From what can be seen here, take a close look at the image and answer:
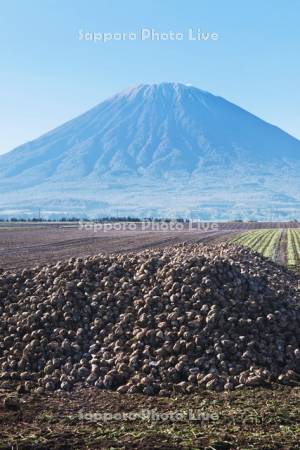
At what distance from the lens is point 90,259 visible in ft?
48.2

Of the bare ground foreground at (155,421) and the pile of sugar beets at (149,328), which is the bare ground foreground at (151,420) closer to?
the bare ground foreground at (155,421)

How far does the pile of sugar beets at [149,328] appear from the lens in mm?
10453

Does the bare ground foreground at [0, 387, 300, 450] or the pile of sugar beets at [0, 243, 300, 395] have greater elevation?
the pile of sugar beets at [0, 243, 300, 395]

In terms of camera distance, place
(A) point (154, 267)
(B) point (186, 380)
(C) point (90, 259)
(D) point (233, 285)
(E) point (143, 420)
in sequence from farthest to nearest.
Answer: (C) point (90, 259) → (A) point (154, 267) → (D) point (233, 285) → (B) point (186, 380) → (E) point (143, 420)

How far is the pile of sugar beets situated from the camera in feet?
34.3

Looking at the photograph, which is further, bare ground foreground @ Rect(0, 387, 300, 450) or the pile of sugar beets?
the pile of sugar beets

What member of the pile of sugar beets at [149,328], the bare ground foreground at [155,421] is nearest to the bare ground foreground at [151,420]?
the bare ground foreground at [155,421]

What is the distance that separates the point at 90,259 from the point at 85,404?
5.50m

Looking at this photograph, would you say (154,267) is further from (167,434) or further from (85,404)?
(167,434)

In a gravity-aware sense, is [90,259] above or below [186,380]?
above

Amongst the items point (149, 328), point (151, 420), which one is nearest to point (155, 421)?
point (151, 420)

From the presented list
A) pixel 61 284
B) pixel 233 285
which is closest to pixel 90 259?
pixel 61 284

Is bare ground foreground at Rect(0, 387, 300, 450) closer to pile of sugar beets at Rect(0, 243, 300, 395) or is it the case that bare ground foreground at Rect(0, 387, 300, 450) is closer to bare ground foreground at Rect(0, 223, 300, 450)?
bare ground foreground at Rect(0, 223, 300, 450)

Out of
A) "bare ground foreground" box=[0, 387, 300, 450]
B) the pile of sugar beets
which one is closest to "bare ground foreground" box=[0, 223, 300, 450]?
"bare ground foreground" box=[0, 387, 300, 450]
